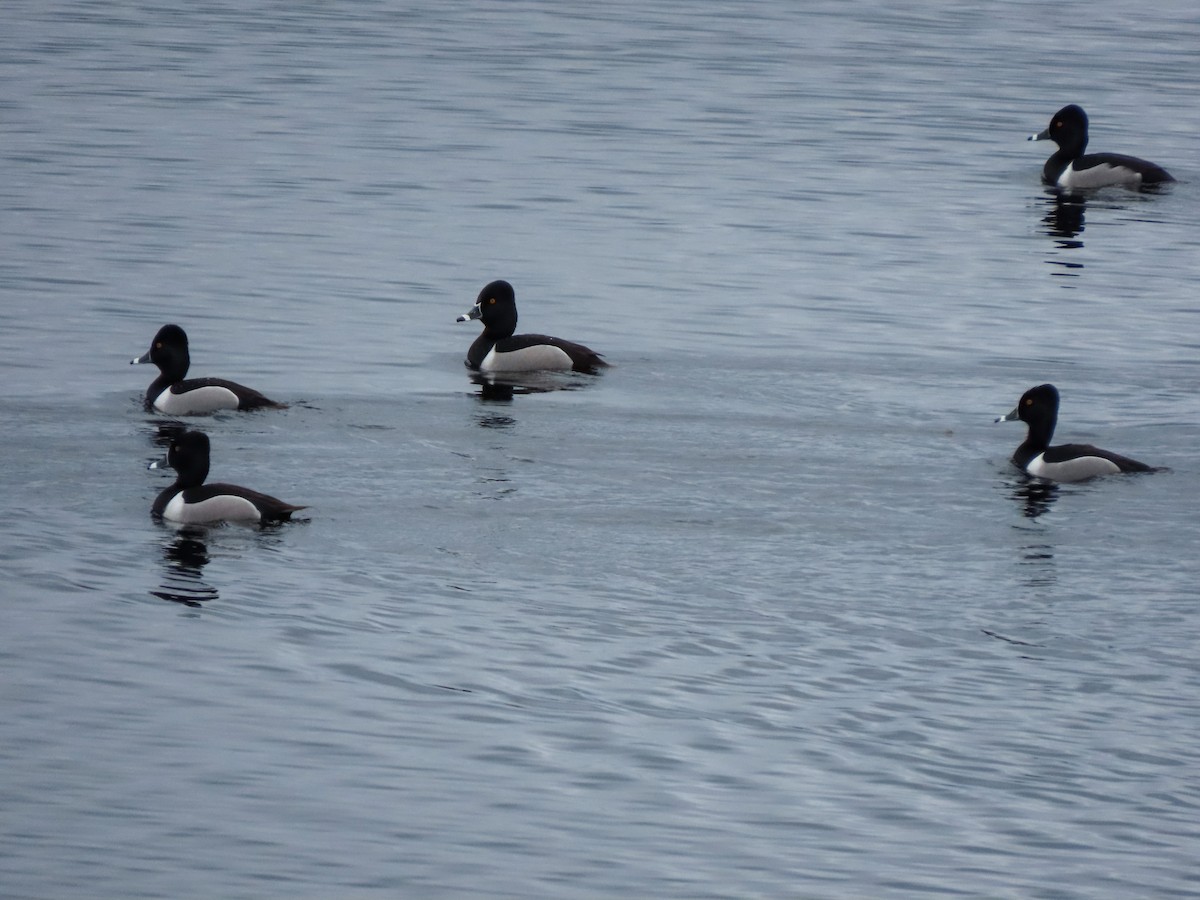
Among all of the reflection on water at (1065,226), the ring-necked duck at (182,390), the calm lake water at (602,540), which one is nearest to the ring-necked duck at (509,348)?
the calm lake water at (602,540)

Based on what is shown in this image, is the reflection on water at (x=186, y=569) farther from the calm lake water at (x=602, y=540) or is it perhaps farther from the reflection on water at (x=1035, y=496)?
the reflection on water at (x=1035, y=496)

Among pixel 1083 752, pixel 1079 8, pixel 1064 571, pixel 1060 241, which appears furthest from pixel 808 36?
pixel 1083 752

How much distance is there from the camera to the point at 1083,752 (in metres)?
12.7

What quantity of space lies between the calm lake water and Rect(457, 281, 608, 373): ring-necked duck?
0.37m

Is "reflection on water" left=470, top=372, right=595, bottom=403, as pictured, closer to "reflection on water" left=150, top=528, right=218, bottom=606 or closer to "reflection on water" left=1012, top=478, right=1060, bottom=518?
"reflection on water" left=1012, top=478, right=1060, bottom=518

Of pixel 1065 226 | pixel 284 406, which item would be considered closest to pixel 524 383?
pixel 284 406

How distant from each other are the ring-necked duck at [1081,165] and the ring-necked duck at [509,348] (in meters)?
13.6

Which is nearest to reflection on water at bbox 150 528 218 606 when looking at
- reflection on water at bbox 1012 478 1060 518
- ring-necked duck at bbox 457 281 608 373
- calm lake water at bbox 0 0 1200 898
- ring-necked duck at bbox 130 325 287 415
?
calm lake water at bbox 0 0 1200 898

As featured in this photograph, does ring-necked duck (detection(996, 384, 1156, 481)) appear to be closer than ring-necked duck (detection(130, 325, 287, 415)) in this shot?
Yes

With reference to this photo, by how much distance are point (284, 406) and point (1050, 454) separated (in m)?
6.93

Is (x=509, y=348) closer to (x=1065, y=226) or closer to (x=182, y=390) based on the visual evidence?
(x=182, y=390)

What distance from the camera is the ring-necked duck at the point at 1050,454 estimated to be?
719 inches

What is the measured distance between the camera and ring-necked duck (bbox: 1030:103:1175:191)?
3331 cm

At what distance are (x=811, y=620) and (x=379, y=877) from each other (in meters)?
4.61
